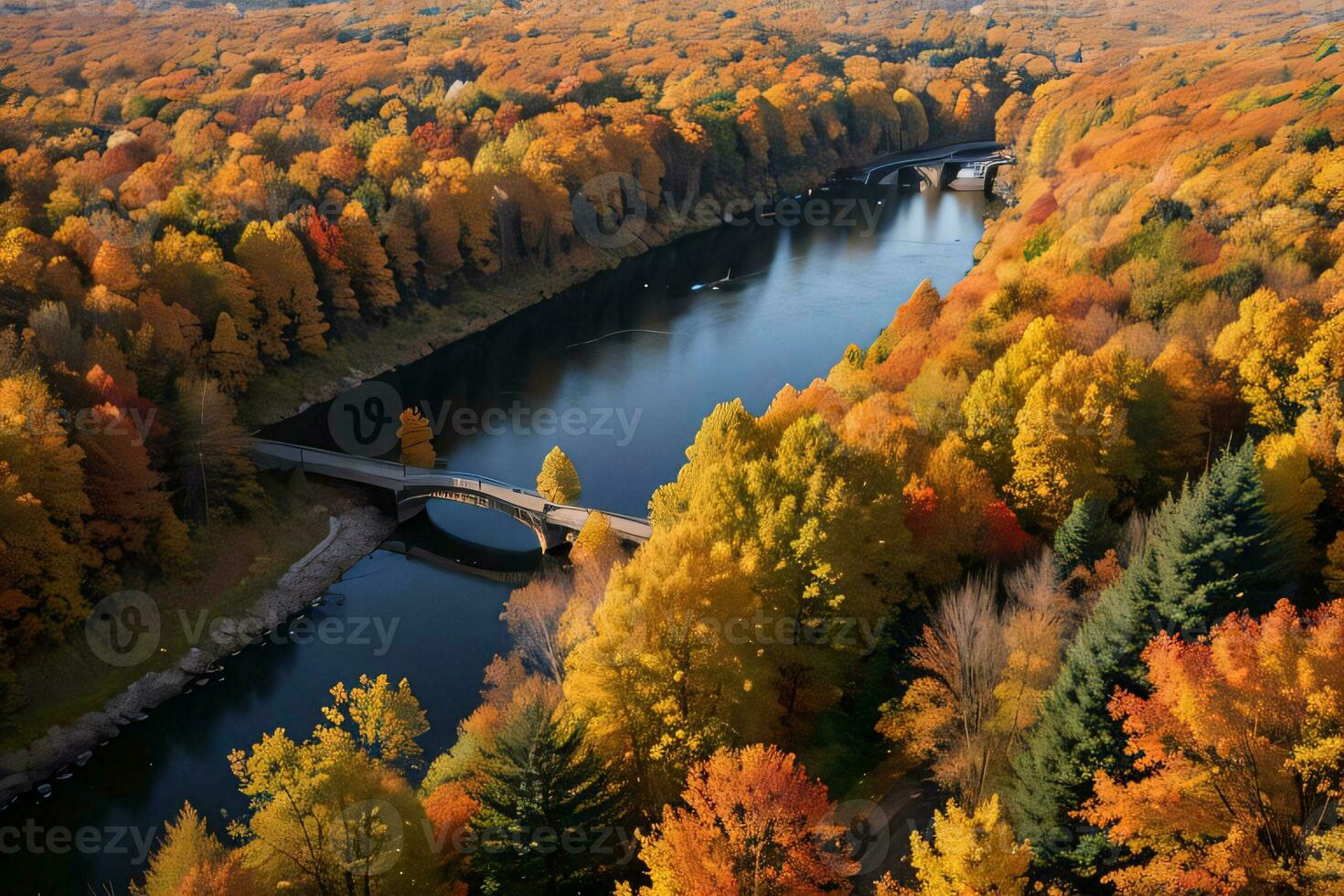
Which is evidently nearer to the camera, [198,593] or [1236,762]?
[1236,762]

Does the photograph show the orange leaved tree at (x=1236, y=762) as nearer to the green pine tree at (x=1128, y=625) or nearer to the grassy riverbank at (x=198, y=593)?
the green pine tree at (x=1128, y=625)

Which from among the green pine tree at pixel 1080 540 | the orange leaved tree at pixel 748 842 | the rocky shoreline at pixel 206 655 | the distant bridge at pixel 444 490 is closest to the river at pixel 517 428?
the rocky shoreline at pixel 206 655

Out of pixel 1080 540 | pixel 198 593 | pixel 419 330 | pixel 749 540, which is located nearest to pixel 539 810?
pixel 749 540

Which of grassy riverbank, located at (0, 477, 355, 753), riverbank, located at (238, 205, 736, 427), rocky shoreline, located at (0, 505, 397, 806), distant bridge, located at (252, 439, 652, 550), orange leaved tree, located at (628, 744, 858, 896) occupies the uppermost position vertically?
orange leaved tree, located at (628, 744, 858, 896)

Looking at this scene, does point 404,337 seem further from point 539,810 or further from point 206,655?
point 539,810

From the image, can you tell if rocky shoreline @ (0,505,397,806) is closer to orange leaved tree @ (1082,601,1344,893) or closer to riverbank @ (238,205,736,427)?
riverbank @ (238,205,736,427)

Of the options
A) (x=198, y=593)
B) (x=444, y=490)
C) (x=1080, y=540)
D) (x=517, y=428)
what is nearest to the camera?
(x=1080, y=540)

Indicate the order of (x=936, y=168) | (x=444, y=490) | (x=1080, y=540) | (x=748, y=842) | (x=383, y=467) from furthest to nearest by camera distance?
(x=936, y=168)
(x=383, y=467)
(x=444, y=490)
(x=1080, y=540)
(x=748, y=842)

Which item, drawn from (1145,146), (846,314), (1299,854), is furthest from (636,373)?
(1299,854)

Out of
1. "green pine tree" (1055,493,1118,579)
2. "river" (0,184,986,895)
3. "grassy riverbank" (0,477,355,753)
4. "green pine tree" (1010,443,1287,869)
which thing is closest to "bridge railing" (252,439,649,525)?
"grassy riverbank" (0,477,355,753)
